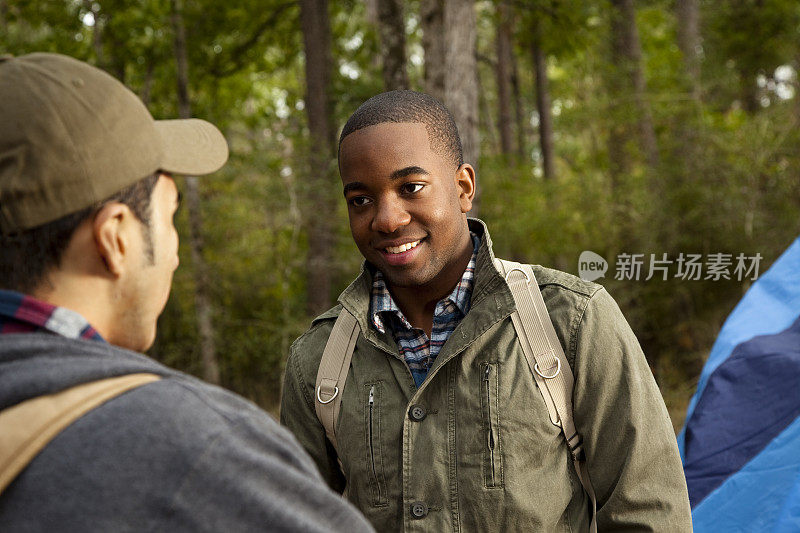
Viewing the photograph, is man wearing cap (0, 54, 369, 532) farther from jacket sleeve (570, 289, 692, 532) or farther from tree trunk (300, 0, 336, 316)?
tree trunk (300, 0, 336, 316)

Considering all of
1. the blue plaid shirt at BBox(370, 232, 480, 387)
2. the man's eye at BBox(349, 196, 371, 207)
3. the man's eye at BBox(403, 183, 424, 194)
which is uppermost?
the man's eye at BBox(403, 183, 424, 194)

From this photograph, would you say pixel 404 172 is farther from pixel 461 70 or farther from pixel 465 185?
pixel 461 70

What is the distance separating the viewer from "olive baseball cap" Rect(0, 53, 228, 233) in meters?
1.13

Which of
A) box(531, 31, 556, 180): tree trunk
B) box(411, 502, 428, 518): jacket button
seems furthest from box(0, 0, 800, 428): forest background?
box(411, 502, 428, 518): jacket button

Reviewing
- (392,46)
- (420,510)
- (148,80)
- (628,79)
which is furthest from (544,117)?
(420,510)

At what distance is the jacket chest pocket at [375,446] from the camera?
1.98m

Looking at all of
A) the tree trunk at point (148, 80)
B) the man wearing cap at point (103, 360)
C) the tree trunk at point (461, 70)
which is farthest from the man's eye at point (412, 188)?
the tree trunk at point (148, 80)

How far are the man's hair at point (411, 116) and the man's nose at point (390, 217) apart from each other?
214 mm

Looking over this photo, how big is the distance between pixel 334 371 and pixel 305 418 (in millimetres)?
173

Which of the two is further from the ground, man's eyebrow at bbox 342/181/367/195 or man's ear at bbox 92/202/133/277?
man's ear at bbox 92/202/133/277

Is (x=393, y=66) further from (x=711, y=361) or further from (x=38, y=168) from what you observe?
(x=38, y=168)

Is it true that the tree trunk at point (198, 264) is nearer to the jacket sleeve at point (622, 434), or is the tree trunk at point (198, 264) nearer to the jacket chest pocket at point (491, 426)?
the jacket chest pocket at point (491, 426)

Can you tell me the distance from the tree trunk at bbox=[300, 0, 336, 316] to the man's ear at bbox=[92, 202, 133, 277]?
680cm

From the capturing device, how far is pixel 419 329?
217 cm
